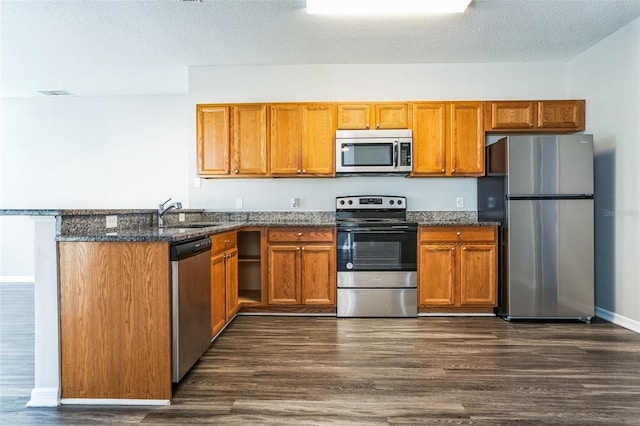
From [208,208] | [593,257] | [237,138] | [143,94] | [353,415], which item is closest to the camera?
[353,415]

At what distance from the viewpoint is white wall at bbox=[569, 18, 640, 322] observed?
10.7 ft

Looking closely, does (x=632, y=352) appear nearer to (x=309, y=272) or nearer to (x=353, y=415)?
(x=353, y=415)

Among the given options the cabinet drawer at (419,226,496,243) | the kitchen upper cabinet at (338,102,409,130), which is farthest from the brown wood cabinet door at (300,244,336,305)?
the kitchen upper cabinet at (338,102,409,130)

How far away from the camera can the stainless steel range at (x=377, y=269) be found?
3.63 meters

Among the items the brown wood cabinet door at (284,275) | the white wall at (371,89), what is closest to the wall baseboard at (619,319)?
the white wall at (371,89)

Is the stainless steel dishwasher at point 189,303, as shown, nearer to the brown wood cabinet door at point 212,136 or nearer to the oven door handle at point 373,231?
the oven door handle at point 373,231

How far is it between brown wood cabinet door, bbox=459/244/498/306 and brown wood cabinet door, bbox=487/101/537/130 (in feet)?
4.31

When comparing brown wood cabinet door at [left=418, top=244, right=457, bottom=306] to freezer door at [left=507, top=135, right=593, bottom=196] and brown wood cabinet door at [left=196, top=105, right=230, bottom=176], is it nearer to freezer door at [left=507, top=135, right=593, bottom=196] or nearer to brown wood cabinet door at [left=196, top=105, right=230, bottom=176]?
freezer door at [left=507, top=135, right=593, bottom=196]

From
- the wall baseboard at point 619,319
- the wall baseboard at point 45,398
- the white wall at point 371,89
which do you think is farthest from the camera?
the white wall at point 371,89

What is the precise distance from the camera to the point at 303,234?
370cm

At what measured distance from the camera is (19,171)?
5.40 metres

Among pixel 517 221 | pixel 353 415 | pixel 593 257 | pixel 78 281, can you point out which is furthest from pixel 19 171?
pixel 593 257

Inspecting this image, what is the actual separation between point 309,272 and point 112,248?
2012mm

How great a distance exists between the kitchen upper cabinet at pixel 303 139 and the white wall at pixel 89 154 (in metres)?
2.02
